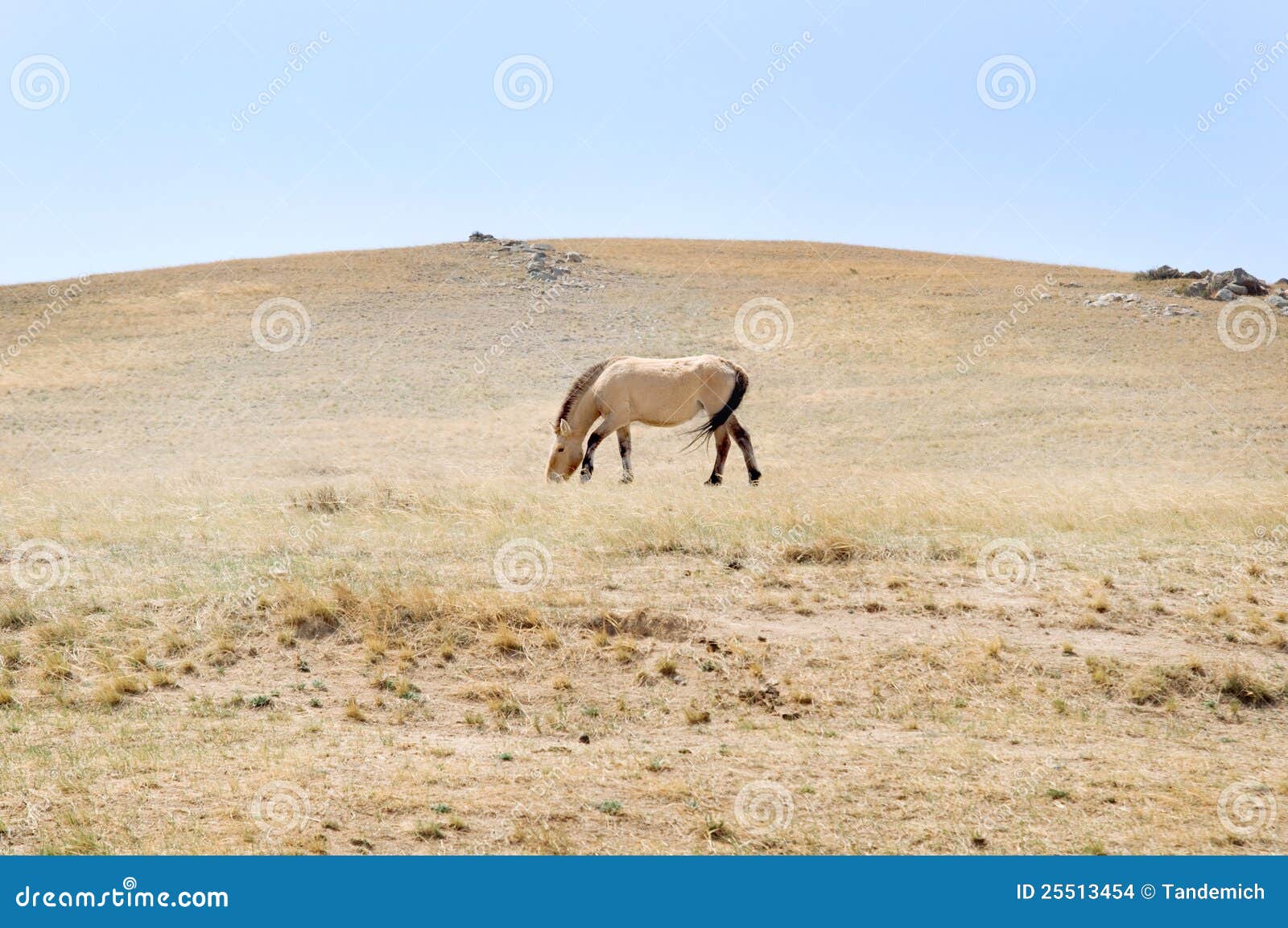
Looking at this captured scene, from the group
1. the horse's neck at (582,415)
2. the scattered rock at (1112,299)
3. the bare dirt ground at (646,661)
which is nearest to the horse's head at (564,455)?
the horse's neck at (582,415)

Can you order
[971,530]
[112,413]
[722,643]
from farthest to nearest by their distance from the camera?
[112,413]
[971,530]
[722,643]

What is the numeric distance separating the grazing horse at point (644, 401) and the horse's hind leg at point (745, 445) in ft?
0.07

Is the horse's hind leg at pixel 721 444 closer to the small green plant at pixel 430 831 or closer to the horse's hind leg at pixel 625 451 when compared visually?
the horse's hind leg at pixel 625 451

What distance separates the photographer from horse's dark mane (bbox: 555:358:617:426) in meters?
19.1

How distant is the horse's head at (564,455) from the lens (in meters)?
18.9

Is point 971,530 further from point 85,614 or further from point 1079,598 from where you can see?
point 85,614

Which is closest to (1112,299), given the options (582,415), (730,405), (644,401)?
(730,405)

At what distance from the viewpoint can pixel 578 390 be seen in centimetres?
1927

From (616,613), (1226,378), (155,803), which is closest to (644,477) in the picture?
(616,613)

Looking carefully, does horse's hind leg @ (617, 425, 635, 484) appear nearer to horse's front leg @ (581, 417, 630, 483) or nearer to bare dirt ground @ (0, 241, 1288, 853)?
horse's front leg @ (581, 417, 630, 483)

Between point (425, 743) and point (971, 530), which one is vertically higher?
point (971, 530)

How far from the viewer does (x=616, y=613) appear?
29.2 ft

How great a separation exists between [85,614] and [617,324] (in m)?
38.4

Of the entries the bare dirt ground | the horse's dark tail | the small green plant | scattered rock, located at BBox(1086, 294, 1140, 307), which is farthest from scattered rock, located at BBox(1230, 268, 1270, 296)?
the small green plant
